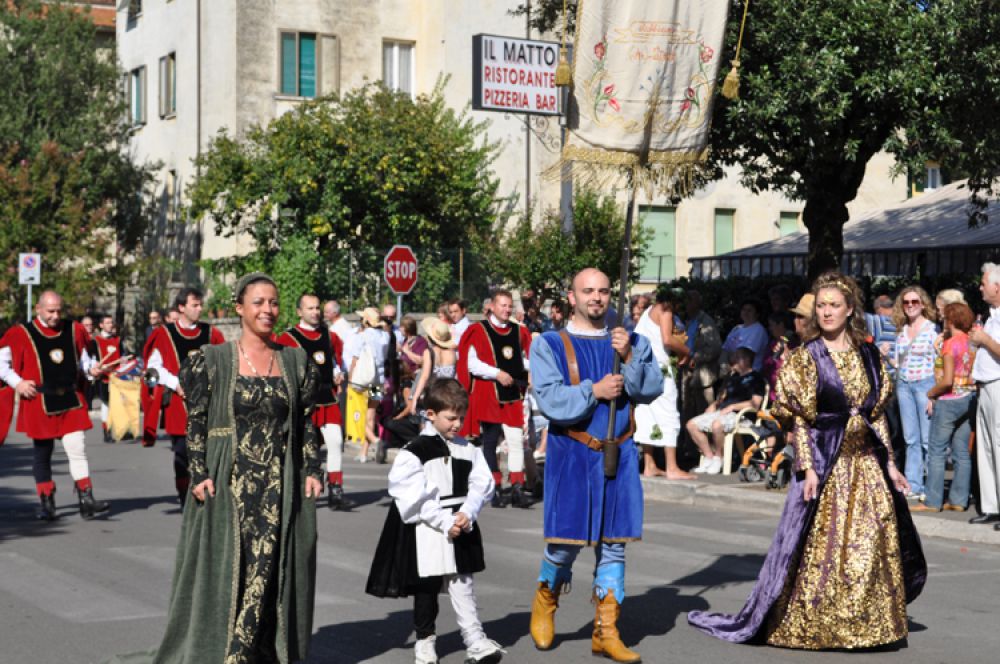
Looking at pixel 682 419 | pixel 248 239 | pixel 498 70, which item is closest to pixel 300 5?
pixel 248 239

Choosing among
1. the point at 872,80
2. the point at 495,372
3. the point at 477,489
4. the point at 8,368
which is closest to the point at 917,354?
the point at 872,80

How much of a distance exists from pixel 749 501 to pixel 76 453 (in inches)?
233

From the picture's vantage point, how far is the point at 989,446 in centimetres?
1172

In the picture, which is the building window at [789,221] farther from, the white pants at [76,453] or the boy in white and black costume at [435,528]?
the boy in white and black costume at [435,528]

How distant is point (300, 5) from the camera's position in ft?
116

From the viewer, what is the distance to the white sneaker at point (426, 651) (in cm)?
704

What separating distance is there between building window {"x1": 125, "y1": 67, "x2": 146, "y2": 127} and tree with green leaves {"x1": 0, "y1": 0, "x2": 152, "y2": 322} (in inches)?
17.8

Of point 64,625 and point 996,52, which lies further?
point 996,52

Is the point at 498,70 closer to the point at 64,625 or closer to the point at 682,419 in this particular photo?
the point at 682,419

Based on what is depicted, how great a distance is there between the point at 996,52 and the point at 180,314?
823cm

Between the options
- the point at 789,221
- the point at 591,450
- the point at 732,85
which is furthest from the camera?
the point at 789,221

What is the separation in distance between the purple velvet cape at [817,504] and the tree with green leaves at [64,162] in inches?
1189

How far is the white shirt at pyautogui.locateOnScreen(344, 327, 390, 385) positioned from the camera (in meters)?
18.9

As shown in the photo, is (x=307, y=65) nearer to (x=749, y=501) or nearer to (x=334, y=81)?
(x=334, y=81)
